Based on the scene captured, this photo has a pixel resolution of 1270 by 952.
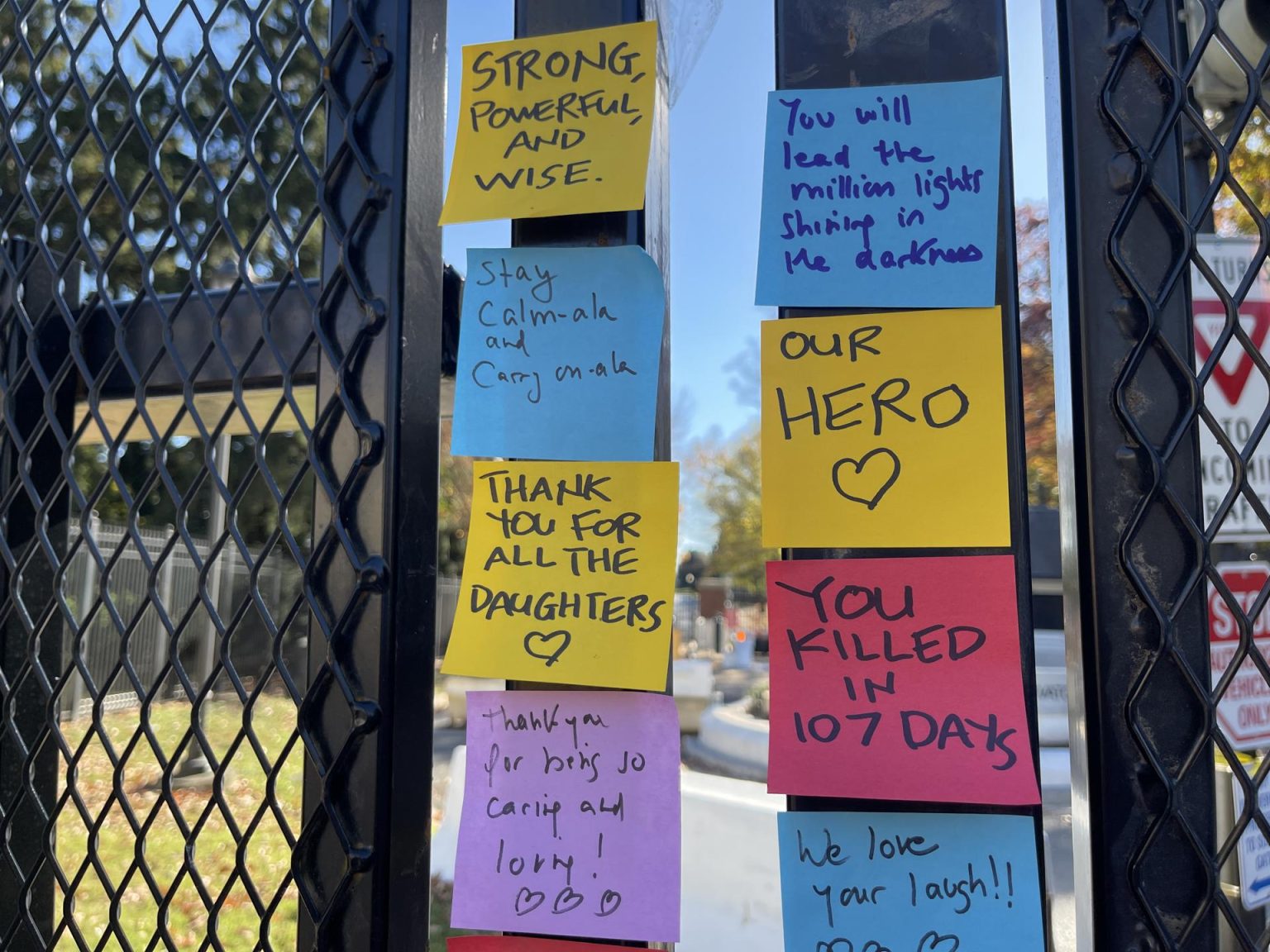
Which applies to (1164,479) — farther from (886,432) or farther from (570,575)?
(570,575)

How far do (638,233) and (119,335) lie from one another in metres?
0.72

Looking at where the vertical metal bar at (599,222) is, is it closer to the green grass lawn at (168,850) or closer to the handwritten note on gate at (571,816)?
the handwritten note on gate at (571,816)

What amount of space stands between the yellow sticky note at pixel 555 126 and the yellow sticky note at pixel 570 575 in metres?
0.32

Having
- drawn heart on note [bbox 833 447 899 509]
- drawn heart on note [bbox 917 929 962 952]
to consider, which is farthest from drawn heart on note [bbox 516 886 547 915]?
drawn heart on note [bbox 833 447 899 509]

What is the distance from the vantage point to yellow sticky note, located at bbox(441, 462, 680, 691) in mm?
1010

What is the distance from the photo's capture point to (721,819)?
4793 millimetres

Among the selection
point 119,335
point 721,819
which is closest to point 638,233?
point 119,335

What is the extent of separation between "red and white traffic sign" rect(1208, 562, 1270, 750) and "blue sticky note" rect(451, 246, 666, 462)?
2.02 ft

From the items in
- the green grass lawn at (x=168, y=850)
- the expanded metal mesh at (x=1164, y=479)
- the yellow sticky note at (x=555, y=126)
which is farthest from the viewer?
the green grass lawn at (x=168, y=850)

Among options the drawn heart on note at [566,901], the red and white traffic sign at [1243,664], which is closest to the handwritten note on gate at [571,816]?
Answer: the drawn heart on note at [566,901]

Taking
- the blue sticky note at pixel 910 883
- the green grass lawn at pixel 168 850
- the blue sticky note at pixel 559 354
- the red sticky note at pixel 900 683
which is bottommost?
the green grass lawn at pixel 168 850

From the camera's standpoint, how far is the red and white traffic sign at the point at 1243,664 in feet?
2.95

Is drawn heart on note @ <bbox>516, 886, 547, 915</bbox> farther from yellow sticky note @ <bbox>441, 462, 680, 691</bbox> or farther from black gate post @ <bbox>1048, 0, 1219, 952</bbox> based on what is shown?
black gate post @ <bbox>1048, 0, 1219, 952</bbox>

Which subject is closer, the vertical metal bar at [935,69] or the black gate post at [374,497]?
the vertical metal bar at [935,69]
